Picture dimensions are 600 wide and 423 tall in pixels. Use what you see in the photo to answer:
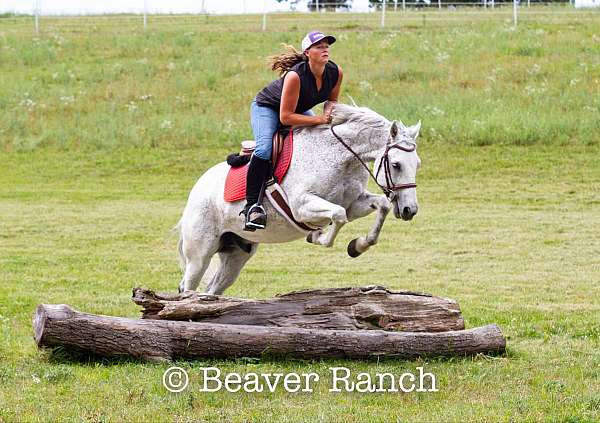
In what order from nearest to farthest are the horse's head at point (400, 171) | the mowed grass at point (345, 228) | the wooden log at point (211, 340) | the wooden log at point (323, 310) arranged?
the mowed grass at point (345, 228) → the wooden log at point (211, 340) → the horse's head at point (400, 171) → the wooden log at point (323, 310)

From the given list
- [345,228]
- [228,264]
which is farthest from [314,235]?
[345,228]

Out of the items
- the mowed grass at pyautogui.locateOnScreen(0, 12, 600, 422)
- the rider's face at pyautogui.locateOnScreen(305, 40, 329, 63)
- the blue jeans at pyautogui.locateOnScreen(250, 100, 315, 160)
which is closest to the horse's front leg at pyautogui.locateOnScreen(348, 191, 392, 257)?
the blue jeans at pyautogui.locateOnScreen(250, 100, 315, 160)

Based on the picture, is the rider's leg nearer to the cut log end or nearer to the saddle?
the saddle

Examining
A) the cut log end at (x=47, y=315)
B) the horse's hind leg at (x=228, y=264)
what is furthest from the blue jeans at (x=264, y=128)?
the cut log end at (x=47, y=315)

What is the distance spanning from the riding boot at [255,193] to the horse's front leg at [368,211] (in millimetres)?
761

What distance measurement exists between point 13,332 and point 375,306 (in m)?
3.48

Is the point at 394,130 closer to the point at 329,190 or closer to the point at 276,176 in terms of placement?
the point at 329,190

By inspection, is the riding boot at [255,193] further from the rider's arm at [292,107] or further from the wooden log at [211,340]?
the wooden log at [211,340]

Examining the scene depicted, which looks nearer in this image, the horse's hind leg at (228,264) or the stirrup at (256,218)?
the stirrup at (256,218)

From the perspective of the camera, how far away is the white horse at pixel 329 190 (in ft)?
27.9

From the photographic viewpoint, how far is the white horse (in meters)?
8.49

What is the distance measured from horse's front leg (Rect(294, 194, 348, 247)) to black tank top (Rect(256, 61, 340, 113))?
851 mm

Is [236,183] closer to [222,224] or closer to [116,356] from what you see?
[222,224]

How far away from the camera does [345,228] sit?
727 inches
